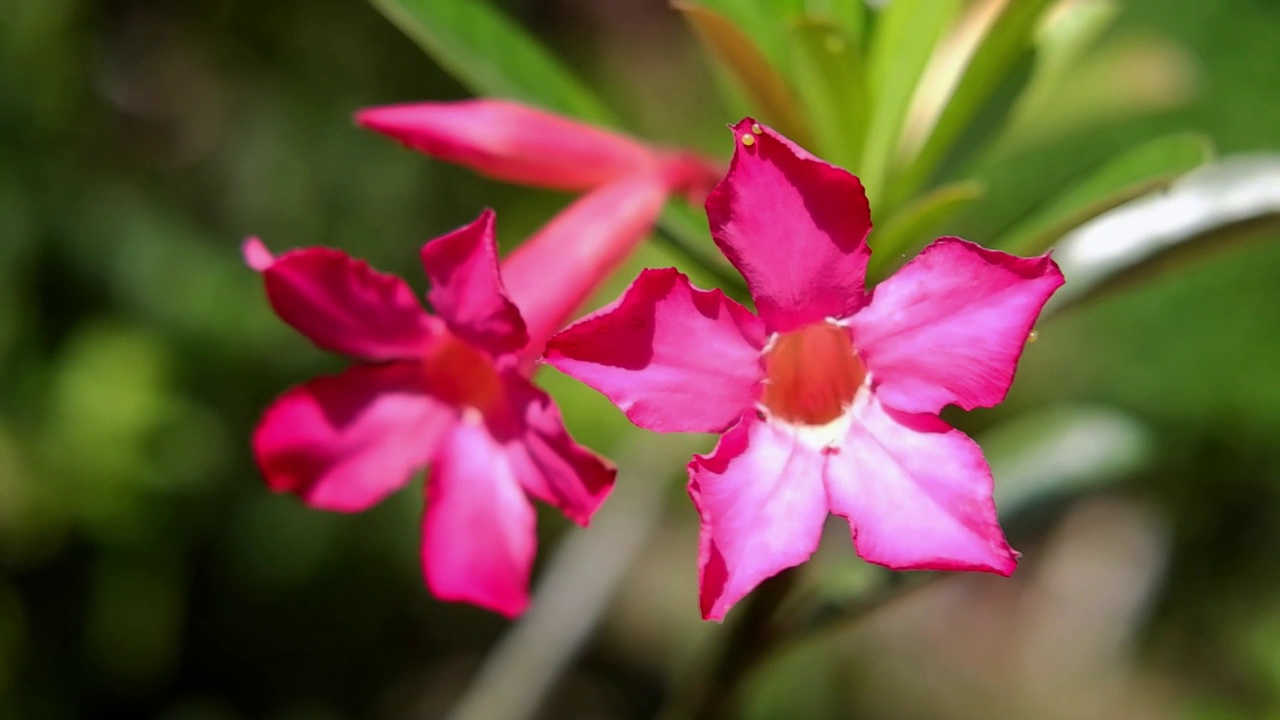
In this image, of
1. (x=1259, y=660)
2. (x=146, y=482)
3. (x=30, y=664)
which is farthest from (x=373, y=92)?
(x=1259, y=660)

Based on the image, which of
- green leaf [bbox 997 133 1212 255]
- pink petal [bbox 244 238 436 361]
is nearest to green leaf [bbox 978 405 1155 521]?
green leaf [bbox 997 133 1212 255]

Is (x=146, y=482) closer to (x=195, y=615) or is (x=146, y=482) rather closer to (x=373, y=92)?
(x=195, y=615)

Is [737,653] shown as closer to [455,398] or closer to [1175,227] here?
[455,398]

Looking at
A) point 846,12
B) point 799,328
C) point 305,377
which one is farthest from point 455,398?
point 305,377

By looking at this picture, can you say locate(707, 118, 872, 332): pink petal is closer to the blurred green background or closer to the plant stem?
the plant stem

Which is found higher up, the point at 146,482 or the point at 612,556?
the point at 612,556

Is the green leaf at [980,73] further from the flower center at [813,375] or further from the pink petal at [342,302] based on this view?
the pink petal at [342,302]
